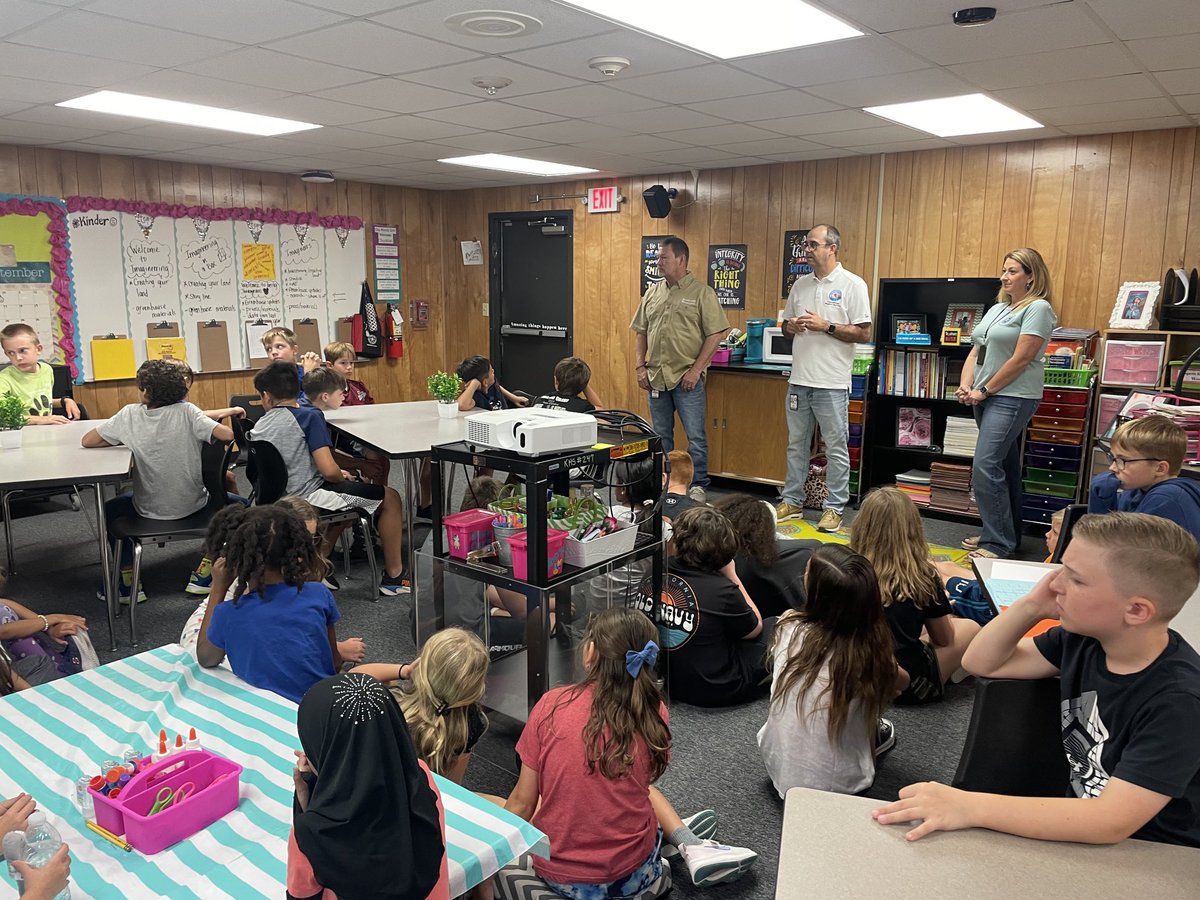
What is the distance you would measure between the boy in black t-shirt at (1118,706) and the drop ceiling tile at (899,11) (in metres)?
1.95

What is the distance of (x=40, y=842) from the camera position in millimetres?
1372

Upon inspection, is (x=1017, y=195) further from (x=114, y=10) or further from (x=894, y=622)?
(x=114, y=10)

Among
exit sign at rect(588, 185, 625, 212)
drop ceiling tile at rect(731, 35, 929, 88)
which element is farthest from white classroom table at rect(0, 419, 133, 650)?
exit sign at rect(588, 185, 625, 212)

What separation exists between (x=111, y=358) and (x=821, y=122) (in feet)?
16.2

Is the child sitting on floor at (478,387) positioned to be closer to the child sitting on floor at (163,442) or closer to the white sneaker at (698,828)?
the child sitting on floor at (163,442)

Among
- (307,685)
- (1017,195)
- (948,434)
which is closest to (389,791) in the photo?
(307,685)

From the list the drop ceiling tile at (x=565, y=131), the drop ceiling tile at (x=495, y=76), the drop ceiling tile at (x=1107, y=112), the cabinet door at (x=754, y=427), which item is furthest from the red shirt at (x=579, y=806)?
the cabinet door at (x=754, y=427)

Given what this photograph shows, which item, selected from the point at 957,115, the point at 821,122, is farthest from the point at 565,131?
the point at 957,115

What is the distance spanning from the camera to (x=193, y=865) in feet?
4.52

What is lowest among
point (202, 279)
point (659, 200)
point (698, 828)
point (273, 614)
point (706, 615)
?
point (698, 828)

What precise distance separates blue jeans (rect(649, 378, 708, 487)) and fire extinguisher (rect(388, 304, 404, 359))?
114 inches

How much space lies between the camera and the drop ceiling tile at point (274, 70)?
3.31 meters

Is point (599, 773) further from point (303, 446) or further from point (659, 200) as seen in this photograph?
point (659, 200)

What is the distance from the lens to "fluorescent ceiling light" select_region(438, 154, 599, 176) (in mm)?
6035
